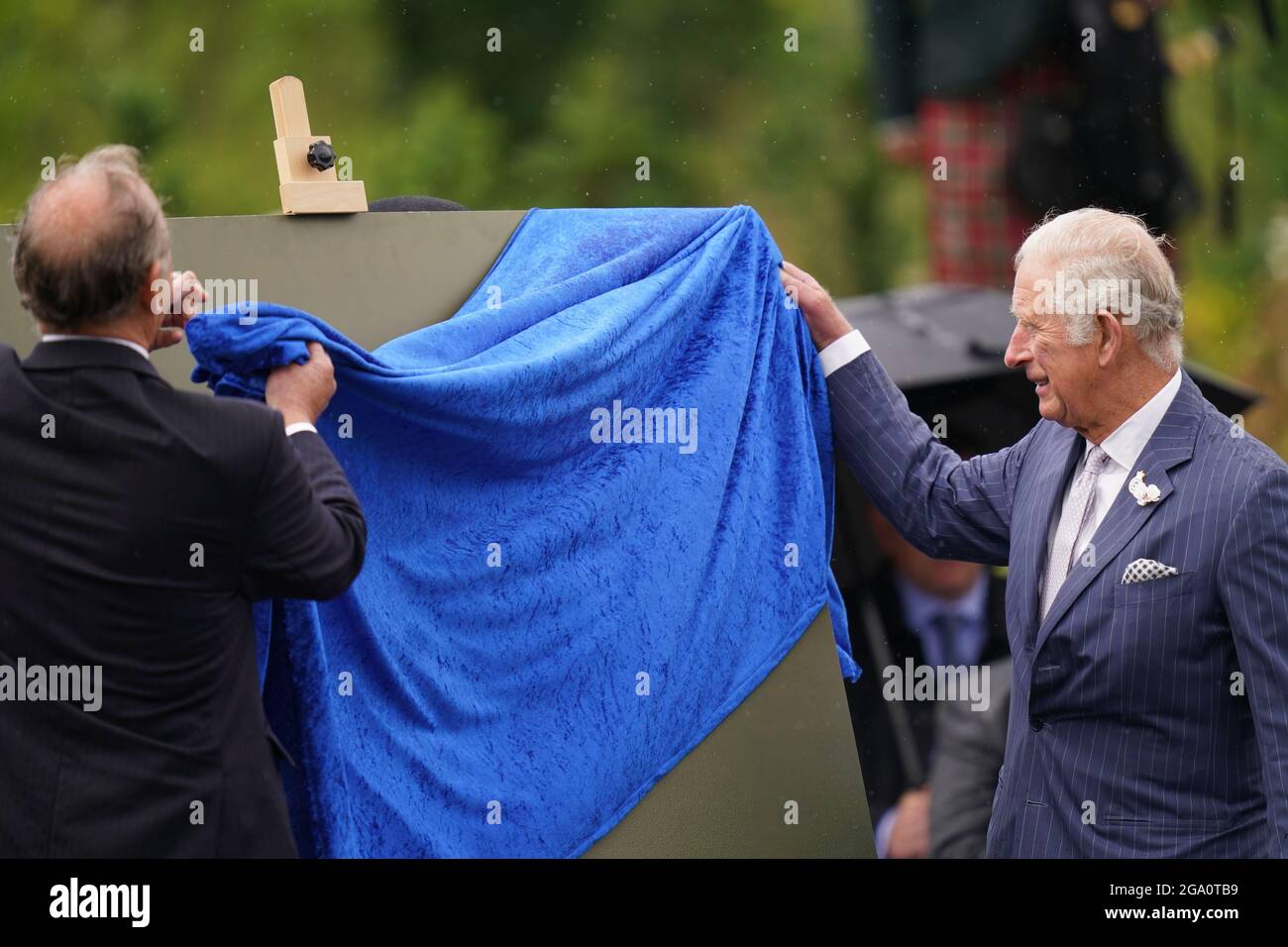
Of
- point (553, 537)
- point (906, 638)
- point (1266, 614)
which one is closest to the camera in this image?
point (1266, 614)

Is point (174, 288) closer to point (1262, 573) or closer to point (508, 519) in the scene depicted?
point (508, 519)

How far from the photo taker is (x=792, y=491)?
118 inches

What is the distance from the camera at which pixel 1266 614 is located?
2494 millimetres

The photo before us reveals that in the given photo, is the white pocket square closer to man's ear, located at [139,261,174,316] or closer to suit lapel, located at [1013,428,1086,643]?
suit lapel, located at [1013,428,1086,643]

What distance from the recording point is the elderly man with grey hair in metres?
2.54

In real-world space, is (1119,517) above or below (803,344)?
below

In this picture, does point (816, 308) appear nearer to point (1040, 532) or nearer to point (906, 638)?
point (1040, 532)

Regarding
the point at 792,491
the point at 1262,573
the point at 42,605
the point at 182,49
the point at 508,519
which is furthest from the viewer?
the point at 182,49

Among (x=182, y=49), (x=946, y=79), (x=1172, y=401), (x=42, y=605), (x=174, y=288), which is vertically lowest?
(x=42, y=605)

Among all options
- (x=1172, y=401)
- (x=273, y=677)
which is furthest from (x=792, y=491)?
(x=273, y=677)

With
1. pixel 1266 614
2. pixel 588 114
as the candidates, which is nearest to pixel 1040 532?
pixel 1266 614

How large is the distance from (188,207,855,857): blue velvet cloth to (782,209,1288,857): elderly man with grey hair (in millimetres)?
431

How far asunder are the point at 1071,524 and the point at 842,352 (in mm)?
529

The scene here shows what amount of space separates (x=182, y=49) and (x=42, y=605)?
846 centimetres
